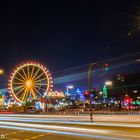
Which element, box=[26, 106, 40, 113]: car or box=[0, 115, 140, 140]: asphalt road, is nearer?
box=[0, 115, 140, 140]: asphalt road

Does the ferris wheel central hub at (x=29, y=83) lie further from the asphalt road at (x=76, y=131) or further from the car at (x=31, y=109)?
the asphalt road at (x=76, y=131)

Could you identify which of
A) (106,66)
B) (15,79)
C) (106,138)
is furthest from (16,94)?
(106,138)

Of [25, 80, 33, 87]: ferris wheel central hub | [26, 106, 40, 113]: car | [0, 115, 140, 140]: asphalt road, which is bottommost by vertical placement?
[0, 115, 140, 140]: asphalt road

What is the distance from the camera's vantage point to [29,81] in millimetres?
80438

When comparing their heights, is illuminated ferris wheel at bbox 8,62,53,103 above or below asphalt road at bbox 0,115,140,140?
above

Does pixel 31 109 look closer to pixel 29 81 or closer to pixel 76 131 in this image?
pixel 29 81

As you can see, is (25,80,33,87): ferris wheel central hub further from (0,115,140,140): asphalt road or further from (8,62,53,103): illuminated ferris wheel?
(0,115,140,140): asphalt road

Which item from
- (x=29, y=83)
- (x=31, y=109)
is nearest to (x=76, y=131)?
(x=29, y=83)

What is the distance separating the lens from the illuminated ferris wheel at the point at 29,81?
79312 millimetres

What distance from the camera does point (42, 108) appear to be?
87938 millimetres

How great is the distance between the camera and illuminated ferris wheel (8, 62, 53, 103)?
7931 centimetres

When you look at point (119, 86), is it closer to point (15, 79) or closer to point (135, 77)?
point (135, 77)

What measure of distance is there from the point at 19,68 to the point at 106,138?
63.9m

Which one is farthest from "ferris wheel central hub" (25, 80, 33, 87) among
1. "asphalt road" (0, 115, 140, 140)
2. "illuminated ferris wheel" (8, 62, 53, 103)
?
"asphalt road" (0, 115, 140, 140)
